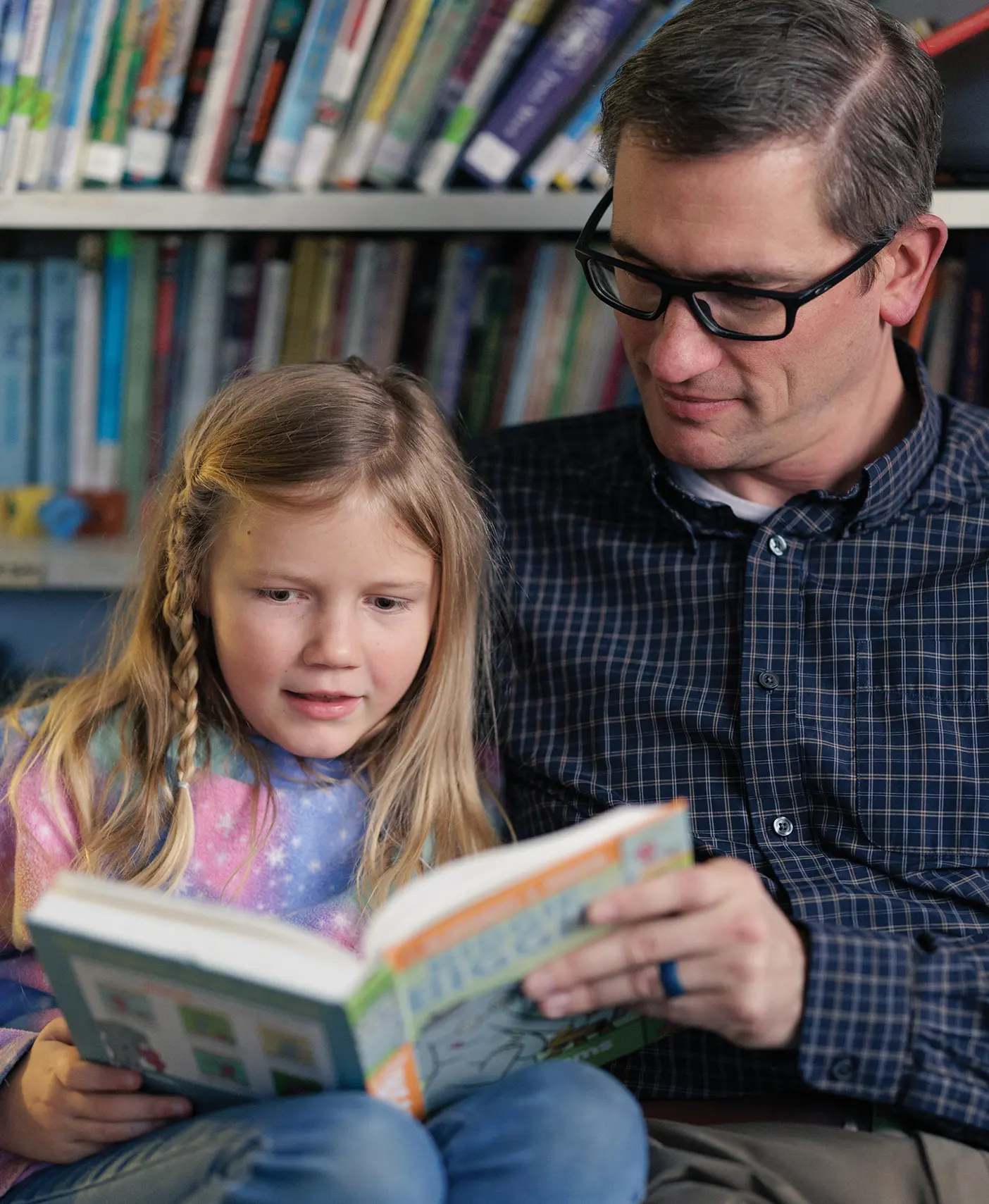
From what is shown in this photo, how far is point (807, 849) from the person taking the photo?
1169 millimetres

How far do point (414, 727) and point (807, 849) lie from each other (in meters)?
0.37

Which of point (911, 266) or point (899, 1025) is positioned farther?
point (911, 266)

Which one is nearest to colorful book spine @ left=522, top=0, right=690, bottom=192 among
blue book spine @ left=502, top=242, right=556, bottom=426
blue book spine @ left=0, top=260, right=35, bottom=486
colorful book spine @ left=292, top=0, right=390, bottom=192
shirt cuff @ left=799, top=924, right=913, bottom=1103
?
blue book spine @ left=502, top=242, right=556, bottom=426

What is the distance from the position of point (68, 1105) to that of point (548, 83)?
111 cm

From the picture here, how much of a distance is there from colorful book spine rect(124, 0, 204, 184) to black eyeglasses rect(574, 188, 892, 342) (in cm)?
60

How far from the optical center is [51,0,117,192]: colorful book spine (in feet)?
4.76

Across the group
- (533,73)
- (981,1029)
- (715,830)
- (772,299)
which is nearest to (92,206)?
(533,73)

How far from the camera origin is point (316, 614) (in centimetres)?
111

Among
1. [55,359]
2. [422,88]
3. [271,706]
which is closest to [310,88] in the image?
[422,88]

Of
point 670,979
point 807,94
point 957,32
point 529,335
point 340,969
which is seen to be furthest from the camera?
point 529,335

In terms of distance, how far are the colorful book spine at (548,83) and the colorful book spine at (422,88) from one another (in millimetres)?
65

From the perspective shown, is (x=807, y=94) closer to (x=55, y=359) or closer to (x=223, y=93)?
(x=223, y=93)

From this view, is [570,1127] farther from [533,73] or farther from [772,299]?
[533,73]

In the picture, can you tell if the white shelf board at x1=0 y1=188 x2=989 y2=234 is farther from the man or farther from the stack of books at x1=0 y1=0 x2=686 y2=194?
the man
